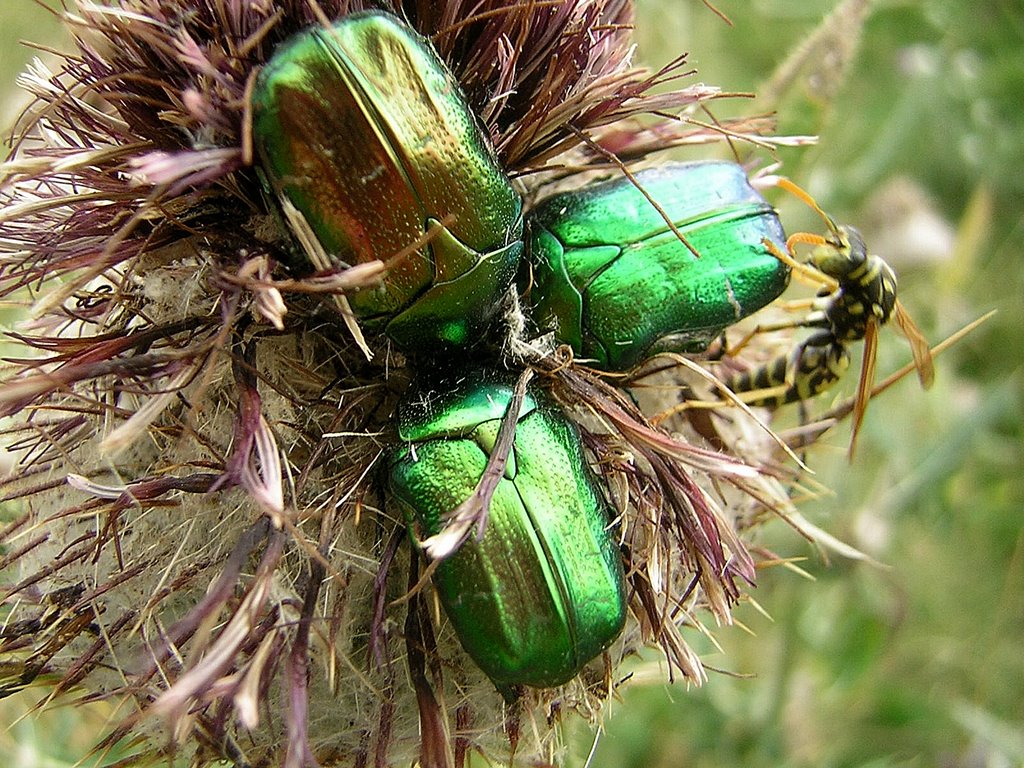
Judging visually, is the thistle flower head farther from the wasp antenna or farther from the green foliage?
the green foliage

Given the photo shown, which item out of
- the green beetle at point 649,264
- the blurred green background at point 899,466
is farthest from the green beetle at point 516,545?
the blurred green background at point 899,466

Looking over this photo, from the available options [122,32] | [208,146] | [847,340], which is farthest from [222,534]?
[847,340]

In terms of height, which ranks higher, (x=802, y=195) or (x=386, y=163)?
(x=386, y=163)

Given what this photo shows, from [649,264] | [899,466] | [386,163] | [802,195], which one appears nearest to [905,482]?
[899,466]

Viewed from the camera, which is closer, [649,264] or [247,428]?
[247,428]

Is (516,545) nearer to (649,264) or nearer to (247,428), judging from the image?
(247,428)

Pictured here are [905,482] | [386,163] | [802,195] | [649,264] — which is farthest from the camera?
[905,482]

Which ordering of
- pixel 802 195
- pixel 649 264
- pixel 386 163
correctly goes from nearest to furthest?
pixel 386 163 < pixel 649 264 < pixel 802 195

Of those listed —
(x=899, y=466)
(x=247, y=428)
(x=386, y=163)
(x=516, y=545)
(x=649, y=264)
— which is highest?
(x=386, y=163)
